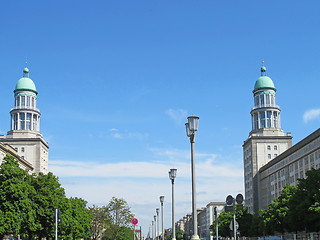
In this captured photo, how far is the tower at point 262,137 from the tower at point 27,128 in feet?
189

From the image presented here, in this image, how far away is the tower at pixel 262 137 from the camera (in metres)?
133

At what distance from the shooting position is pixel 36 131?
439ft

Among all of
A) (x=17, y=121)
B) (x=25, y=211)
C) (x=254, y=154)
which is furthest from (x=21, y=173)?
(x=254, y=154)

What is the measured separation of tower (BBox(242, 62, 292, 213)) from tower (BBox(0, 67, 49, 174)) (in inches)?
2269

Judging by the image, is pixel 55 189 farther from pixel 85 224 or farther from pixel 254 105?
pixel 254 105

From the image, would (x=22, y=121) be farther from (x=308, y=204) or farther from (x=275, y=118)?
(x=308, y=204)

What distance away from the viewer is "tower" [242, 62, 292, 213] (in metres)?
133

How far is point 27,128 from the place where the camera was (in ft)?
433

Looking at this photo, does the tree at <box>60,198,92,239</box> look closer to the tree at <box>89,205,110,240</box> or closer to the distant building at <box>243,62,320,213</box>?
the tree at <box>89,205,110,240</box>

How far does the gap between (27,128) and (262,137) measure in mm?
63874

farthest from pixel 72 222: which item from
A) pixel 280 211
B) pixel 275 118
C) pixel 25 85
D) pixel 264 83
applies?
pixel 264 83

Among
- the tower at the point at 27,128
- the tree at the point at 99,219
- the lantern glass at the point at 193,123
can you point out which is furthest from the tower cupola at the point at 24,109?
the lantern glass at the point at 193,123

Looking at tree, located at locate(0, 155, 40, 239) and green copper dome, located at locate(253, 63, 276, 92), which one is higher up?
green copper dome, located at locate(253, 63, 276, 92)

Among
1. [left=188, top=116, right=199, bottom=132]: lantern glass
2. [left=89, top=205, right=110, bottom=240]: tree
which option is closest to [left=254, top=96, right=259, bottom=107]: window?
[left=89, top=205, right=110, bottom=240]: tree
